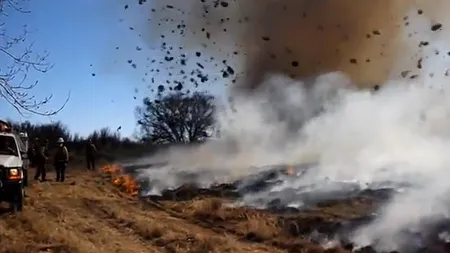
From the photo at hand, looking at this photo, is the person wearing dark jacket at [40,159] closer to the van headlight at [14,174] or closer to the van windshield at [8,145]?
the van windshield at [8,145]

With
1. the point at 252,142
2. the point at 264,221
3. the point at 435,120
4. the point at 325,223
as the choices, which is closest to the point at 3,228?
the point at 264,221

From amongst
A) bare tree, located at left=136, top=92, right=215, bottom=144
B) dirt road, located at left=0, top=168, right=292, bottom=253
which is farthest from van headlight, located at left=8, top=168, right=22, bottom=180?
bare tree, located at left=136, top=92, right=215, bottom=144

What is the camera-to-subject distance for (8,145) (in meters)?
15.0

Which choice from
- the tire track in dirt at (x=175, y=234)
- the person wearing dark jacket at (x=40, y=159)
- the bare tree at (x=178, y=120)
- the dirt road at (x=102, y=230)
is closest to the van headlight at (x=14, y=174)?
the dirt road at (x=102, y=230)

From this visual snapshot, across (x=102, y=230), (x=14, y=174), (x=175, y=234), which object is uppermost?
(x=14, y=174)

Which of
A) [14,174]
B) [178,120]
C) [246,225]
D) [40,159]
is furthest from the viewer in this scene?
[178,120]

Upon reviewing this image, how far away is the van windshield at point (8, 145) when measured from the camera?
48.0ft

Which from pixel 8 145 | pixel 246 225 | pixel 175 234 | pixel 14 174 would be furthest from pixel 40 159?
pixel 175 234

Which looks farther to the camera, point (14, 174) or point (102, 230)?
point (14, 174)

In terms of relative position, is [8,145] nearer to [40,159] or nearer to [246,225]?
[246,225]

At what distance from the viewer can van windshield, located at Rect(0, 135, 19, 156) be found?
14.6 m

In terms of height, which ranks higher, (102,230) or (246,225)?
(102,230)

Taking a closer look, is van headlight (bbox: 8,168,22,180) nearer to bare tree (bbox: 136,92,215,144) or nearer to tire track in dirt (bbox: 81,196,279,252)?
tire track in dirt (bbox: 81,196,279,252)

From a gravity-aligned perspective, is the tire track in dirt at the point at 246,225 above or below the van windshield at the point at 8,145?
below
